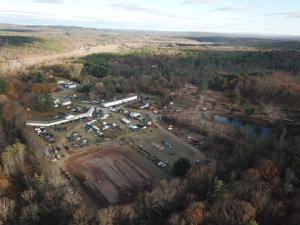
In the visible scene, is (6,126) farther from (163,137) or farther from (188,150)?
(188,150)

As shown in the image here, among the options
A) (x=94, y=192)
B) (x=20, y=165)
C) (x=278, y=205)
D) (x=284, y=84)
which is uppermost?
(x=284, y=84)

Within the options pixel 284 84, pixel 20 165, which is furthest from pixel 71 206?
pixel 284 84

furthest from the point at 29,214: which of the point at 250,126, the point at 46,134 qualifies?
the point at 250,126

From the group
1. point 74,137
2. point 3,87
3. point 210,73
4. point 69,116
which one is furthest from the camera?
point 210,73

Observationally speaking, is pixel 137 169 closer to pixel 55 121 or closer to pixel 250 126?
pixel 55 121

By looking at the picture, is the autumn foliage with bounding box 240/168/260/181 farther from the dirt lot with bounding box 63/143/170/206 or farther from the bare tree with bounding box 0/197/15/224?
the bare tree with bounding box 0/197/15/224
